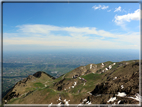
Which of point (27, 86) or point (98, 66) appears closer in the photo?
point (27, 86)

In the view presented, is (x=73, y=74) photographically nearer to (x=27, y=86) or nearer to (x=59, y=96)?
(x=27, y=86)

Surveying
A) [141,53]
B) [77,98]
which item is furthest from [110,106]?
[141,53]

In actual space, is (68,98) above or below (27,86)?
above

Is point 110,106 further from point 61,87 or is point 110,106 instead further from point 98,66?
point 98,66

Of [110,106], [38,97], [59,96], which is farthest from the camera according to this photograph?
[38,97]

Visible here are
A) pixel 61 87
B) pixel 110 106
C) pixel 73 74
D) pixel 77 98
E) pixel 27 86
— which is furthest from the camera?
pixel 73 74

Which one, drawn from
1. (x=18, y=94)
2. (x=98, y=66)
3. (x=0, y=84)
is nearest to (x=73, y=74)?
(x=98, y=66)

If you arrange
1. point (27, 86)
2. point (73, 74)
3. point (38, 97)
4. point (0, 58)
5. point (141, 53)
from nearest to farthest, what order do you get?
1. point (0, 58)
2. point (141, 53)
3. point (38, 97)
4. point (27, 86)
5. point (73, 74)

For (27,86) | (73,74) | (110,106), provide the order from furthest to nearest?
(73,74) < (27,86) < (110,106)

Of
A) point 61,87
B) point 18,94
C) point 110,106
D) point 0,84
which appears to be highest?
point 0,84
